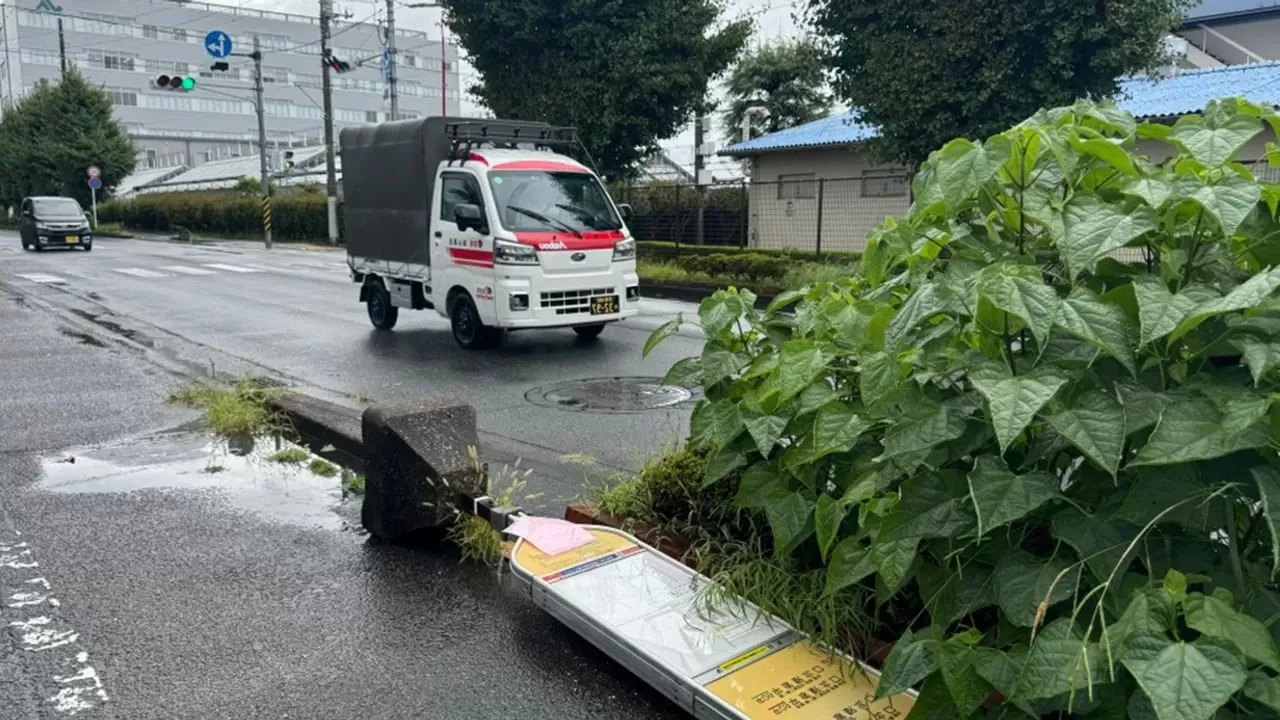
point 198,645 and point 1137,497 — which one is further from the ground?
point 1137,497

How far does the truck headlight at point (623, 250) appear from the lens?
35.8 ft

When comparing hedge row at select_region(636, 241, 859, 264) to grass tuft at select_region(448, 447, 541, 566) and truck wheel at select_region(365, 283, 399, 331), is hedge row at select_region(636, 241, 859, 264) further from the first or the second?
grass tuft at select_region(448, 447, 541, 566)

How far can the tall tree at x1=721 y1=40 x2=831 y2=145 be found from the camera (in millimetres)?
32875

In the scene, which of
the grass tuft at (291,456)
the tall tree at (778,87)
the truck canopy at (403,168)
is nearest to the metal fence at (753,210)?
the tall tree at (778,87)

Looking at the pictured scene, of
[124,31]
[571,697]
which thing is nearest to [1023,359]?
[571,697]

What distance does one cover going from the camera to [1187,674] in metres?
1.82

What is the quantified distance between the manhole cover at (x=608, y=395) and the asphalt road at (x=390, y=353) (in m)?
0.14

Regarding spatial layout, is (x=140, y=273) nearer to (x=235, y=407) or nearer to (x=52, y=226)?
(x=52, y=226)

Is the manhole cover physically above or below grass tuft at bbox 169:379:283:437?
below

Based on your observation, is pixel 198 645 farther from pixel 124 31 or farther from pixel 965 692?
pixel 124 31

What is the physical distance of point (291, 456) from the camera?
6070 mm

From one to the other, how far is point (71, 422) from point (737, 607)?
5.80 m

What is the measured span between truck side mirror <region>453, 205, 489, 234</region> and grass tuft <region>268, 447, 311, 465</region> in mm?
4596

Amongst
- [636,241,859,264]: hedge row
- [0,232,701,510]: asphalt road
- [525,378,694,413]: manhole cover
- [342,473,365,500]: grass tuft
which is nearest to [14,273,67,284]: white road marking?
[0,232,701,510]: asphalt road
